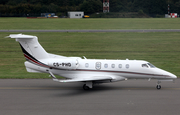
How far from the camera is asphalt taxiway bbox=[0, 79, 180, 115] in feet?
50.6

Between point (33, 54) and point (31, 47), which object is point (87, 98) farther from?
point (31, 47)

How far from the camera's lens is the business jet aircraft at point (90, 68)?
20.4 m

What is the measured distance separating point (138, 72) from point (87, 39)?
3188 centimetres

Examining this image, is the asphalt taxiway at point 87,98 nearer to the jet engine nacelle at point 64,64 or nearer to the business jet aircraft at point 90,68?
the business jet aircraft at point 90,68

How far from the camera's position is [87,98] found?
59.2 feet

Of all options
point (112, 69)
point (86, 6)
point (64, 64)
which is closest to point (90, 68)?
point (112, 69)

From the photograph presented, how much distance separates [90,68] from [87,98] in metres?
3.24

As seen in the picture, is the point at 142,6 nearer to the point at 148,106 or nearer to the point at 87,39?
the point at 87,39

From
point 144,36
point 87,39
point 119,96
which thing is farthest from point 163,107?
point 144,36

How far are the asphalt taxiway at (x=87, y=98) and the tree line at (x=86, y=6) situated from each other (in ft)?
430

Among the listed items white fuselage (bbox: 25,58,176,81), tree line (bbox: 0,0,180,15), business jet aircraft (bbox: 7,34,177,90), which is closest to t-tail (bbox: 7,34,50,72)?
business jet aircraft (bbox: 7,34,177,90)

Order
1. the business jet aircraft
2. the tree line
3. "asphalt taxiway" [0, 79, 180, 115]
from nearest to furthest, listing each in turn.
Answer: "asphalt taxiway" [0, 79, 180, 115]
the business jet aircraft
the tree line

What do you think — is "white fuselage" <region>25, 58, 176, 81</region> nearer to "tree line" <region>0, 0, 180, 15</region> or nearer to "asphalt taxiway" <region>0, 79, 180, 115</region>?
"asphalt taxiway" <region>0, 79, 180, 115</region>

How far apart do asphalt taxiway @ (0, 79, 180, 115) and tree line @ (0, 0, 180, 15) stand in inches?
5154
